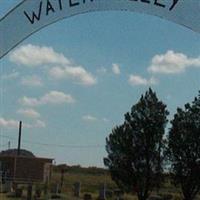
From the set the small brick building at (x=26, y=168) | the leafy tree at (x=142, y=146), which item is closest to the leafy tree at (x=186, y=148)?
the leafy tree at (x=142, y=146)

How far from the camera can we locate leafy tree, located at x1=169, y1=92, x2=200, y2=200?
27859mm

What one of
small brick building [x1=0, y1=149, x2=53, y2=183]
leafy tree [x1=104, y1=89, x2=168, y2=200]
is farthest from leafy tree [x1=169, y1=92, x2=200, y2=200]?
small brick building [x1=0, y1=149, x2=53, y2=183]

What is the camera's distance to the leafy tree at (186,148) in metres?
27.9

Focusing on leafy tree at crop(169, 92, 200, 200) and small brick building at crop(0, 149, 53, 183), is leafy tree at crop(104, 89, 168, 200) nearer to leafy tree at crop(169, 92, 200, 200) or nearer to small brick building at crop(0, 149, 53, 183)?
leafy tree at crop(169, 92, 200, 200)

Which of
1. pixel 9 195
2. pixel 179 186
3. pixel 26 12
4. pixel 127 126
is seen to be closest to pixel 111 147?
pixel 127 126

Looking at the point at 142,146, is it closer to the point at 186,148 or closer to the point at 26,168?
the point at 186,148

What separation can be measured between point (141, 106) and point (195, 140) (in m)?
2.79

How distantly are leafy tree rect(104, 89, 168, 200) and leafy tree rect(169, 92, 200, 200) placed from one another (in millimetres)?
593

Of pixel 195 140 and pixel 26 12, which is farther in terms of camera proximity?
pixel 195 140

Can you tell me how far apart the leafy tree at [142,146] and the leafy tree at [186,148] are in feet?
1.95

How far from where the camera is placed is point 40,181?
195ft

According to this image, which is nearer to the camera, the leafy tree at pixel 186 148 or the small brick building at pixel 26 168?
the leafy tree at pixel 186 148

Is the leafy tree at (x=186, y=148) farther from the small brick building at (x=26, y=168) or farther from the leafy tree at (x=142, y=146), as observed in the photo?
the small brick building at (x=26, y=168)

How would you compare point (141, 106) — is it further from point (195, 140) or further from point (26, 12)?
point (26, 12)
